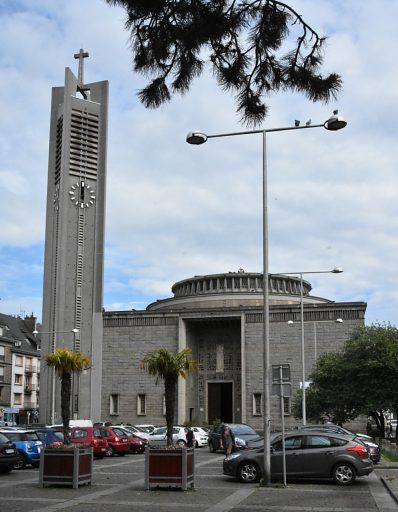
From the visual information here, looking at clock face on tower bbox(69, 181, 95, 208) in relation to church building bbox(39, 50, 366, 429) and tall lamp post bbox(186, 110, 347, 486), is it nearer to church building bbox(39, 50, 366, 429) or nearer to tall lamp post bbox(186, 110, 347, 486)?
church building bbox(39, 50, 366, 429)

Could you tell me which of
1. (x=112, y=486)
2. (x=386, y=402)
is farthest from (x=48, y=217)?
(x=112, y=486)

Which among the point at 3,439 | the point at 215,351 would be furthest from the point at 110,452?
the point at 215,351

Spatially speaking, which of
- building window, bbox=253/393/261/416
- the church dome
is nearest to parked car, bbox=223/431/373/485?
building window, bbox=253/393/261/416

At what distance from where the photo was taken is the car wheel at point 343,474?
1923 centimetres

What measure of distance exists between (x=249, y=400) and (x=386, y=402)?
87.7 ft

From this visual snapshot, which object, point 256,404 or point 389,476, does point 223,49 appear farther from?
point 256,404

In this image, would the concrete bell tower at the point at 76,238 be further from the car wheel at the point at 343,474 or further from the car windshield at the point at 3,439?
the car wheel at the point at 343,474

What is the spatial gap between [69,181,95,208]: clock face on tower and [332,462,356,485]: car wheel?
4433 centimetres

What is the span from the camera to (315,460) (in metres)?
19.4

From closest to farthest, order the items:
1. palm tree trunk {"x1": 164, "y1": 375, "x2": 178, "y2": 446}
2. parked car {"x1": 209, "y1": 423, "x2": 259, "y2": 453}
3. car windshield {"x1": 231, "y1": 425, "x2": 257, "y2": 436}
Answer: palm tree trunk {"x1": 164, "y1": 375, "x2": 178, "y2": 446} → parked car {"x1": 209, "y1": 423, "x2": 259, "y2": 453} → car windshield {"x1": 231, "y1": 425, "x2": 257, "y2": 436}

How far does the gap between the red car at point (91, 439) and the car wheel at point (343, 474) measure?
15175 mm

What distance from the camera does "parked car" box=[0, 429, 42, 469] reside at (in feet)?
85.6

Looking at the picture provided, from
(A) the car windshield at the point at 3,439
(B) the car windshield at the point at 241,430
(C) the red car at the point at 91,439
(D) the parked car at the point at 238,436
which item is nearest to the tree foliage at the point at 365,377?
(D) the parked car at the point at 238,436

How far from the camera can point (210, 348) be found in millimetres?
71750
